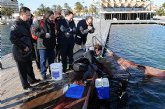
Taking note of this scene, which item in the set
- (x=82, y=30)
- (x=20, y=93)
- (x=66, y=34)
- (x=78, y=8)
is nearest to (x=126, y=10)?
(x=78, y=8)

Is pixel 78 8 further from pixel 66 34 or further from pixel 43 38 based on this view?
pixel 43 38

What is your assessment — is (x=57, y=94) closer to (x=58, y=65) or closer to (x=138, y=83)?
(x=58, y=65)

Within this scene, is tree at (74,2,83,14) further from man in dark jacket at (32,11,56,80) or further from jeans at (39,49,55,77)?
man in dark jacket at (32,11,56,80)

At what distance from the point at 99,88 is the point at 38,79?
1916mm

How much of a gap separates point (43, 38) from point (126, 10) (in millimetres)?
65415

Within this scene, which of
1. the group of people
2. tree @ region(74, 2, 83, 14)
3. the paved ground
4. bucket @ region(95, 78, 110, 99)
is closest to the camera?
the paved ground

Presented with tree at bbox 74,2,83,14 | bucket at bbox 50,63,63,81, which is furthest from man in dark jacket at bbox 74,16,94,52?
tree at bbox 74,2,83,14

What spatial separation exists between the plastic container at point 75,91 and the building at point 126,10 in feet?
209

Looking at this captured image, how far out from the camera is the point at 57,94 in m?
5.76

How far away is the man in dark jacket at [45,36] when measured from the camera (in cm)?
654

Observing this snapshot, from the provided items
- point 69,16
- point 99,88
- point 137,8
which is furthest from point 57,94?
point 137,8

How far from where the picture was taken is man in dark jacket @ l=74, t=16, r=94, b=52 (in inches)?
314

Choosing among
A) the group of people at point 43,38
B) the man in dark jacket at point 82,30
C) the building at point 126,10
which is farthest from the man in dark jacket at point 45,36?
the building at point 126,10

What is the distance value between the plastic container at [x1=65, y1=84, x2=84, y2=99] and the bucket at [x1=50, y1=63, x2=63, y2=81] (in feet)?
3.84
